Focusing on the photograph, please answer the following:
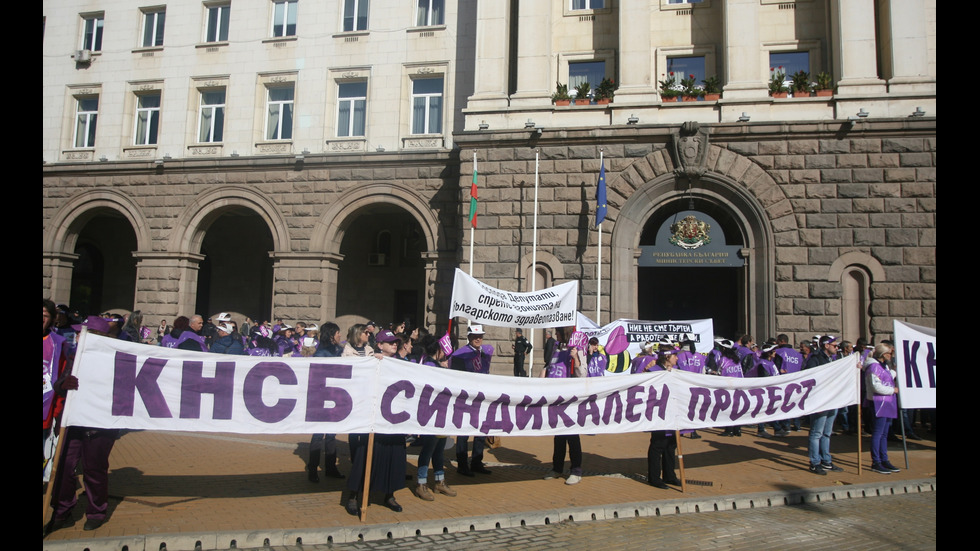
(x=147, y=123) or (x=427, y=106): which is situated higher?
(x=427, y=106)

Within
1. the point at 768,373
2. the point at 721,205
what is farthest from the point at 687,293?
the point at 768,373

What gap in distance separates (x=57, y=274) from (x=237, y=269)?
20.3ft

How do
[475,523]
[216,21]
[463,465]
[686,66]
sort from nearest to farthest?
[475,523], [463,465], [686,66], [216,21]

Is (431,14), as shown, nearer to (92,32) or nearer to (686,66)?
(686,66)

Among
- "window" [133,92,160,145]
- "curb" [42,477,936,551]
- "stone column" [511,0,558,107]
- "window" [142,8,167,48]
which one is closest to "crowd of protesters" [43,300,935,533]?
"curb" [42,477,936,551]

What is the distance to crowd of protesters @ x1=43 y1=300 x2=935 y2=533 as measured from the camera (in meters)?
5.80

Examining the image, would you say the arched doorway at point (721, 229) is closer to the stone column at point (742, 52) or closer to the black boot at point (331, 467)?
the stone column at point (742, 52)

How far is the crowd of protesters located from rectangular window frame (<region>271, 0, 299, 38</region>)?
1321 cm

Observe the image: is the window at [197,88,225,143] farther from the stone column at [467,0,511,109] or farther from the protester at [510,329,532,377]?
the protester at [510,329,532,377]

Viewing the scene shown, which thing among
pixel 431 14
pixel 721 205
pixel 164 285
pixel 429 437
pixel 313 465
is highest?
pixel 431 14

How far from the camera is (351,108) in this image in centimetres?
2148

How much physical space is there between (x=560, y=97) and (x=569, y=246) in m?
4.43

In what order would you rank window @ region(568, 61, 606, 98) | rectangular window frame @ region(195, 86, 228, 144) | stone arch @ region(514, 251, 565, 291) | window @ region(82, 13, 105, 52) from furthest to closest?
window @ region(82, 13, 105, 52), rectangular window frame @ region(195, 86, 228, 144), window @ region(568, 61, 606, 98), stone arch @ region(514, 251, 565, 291)

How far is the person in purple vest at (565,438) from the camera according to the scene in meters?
8.05
